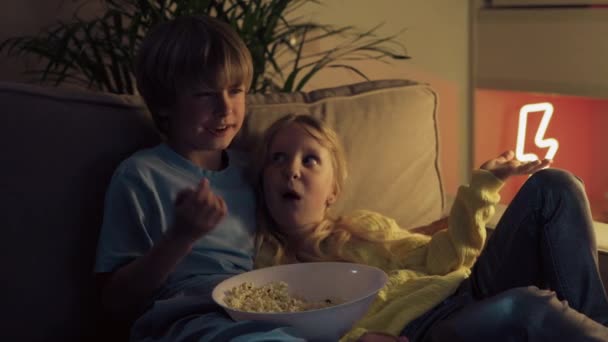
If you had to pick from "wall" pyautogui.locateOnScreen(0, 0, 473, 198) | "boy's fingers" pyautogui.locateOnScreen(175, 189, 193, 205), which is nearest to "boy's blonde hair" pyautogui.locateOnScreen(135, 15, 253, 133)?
"boy's fingers" pyautogui.locateOnScreen(175, 189, 193, 205)

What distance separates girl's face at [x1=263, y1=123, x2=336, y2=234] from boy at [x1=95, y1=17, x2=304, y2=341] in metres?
0.06

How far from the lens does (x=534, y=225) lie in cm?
155

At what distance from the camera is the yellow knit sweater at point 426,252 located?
156 cm

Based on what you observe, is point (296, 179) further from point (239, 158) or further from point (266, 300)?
point (266, 300)

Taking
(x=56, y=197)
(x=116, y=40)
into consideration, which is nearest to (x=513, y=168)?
(x=56, y=197)

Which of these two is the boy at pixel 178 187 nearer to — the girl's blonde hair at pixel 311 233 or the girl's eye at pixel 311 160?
the girl's blonde hair at pixel 311 233

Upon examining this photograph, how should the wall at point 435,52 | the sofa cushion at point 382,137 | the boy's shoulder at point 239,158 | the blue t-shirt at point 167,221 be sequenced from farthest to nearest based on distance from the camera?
the wall at point 435,52 → the sofa cushion at point 382,137 → the boy's shoulder at point 239,158 → the blue t-shirt at point 167,221

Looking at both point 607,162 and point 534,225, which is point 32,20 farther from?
point 607,162

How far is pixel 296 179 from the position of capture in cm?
168

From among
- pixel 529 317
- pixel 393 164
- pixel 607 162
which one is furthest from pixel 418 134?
pixel 607 162

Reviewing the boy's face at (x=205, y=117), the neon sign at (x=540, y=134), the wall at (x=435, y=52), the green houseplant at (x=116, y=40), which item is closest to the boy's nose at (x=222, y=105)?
the boy's face at (x=205, y=117)

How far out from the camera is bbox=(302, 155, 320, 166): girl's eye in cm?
171

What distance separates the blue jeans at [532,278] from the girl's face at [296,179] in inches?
12.5

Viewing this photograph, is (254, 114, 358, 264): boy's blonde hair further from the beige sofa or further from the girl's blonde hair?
the beige sofa
